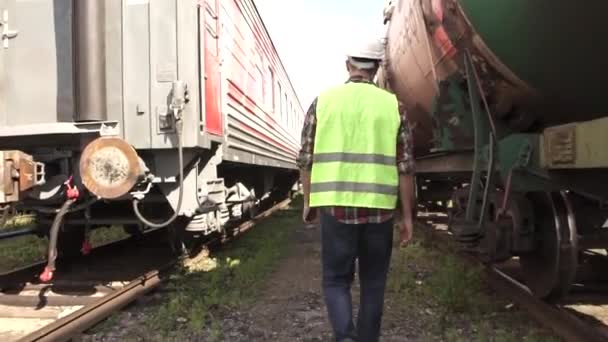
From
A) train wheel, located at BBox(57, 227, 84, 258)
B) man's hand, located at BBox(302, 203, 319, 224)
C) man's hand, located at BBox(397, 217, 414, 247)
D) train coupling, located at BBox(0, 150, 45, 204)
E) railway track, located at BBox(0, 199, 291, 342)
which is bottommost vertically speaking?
railway track, located at BBox(0, 199, 291, 342)

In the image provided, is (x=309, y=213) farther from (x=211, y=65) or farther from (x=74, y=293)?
(x=74, y=293)

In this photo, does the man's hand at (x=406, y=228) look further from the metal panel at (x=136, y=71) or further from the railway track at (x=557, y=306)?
the metal panel at (x=136, y=71)

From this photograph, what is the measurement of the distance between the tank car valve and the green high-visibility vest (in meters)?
1.70

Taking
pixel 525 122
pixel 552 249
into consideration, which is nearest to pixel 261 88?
pixel 525 122

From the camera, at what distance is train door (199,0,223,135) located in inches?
187

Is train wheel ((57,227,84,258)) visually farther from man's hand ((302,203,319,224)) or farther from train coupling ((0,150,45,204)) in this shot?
man's hand ((302,203,319,224))

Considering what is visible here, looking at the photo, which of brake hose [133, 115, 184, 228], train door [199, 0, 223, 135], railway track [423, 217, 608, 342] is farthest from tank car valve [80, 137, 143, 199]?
railway track [423, 217, 608, 342]

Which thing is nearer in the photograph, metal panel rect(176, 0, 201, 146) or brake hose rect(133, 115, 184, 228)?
brake hose rect(133, 115, 184, 228)

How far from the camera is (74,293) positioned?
487 centimetres

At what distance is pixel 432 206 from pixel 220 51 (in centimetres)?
667

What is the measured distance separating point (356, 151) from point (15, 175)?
2474 millimetres

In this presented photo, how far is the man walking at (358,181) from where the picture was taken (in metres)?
2.80

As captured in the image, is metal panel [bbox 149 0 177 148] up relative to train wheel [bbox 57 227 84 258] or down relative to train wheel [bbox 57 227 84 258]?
up

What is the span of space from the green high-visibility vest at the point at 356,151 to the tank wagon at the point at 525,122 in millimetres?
876
